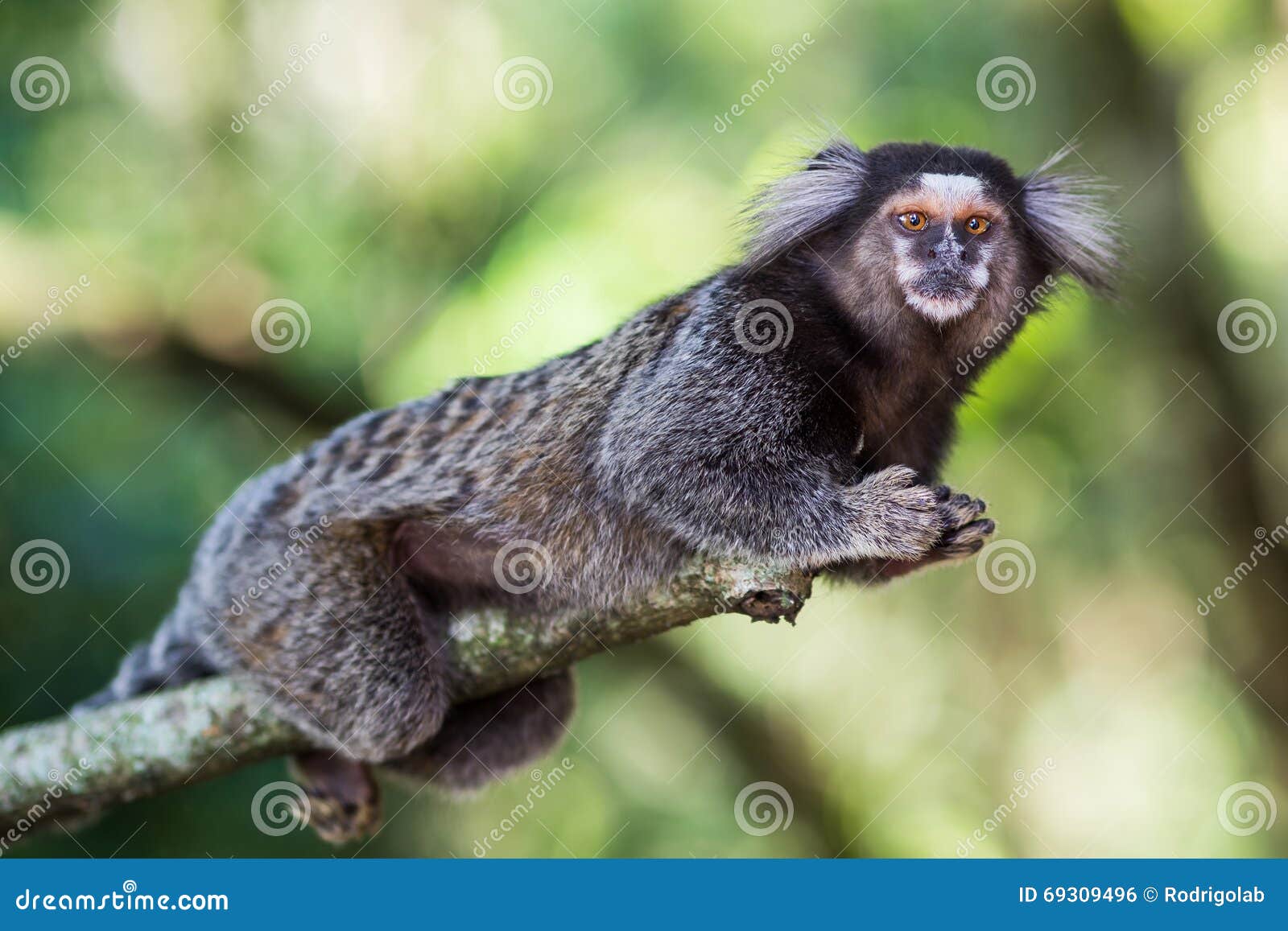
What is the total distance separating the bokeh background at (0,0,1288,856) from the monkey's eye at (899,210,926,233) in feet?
9.63

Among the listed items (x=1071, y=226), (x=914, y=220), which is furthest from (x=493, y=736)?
(x=1071, y=226)

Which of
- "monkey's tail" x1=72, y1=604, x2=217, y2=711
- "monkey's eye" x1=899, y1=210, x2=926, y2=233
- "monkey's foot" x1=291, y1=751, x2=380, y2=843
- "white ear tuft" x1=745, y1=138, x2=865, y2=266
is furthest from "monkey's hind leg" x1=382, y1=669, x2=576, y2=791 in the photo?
"monkey's eye" x1=899, y1=210, x2=926, y2=233

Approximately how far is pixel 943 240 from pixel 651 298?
9.49 feet

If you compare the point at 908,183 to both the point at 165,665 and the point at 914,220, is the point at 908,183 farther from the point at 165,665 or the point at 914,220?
the point at 165,665

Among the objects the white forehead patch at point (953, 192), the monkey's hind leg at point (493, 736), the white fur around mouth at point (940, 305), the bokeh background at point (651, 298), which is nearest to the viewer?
the white fur around mouth at point (940, 305)

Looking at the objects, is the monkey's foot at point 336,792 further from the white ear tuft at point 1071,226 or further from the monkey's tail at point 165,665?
the white ear tuft at point 1071,226

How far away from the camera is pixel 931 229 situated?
4.59m

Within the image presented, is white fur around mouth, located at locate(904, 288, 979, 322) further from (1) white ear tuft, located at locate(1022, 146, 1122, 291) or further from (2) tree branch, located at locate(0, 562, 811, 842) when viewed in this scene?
(2) tree branch, located at locate(0, 562, 811, 842)

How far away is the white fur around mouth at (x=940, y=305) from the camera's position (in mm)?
4441

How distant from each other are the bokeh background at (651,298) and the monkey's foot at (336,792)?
2.27 meters

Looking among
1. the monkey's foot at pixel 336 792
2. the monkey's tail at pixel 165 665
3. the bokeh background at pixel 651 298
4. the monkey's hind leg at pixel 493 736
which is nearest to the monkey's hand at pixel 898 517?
the monkey's hind leg at pixel 493 736

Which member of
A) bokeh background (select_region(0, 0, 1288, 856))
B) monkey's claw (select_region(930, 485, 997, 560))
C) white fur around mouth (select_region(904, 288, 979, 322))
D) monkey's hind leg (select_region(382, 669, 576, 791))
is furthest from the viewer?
bokeh background (select_region(0, 0, 1288, 856))

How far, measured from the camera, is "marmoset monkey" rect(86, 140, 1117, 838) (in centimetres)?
448

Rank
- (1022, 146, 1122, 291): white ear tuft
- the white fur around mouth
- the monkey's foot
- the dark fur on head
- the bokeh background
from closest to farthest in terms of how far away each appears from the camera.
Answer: the white fur around mouth
the dark fur on head
(1022, 146, 1122, 291): white ear tuft
the monkey's foot
the bokeh background
